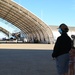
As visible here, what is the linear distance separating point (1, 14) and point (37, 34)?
11616 mm

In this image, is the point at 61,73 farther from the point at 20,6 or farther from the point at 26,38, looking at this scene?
the point at 26,38

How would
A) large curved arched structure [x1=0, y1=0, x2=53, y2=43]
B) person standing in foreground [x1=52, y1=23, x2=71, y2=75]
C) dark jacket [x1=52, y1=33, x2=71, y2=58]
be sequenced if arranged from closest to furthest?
1. person standing in foreground [x1=52, y1=23, x2=71, y2=75]
2. dark jacket [x1=52, y1=33, x2=71, y2=58]
3. large curved arched structure [x1=0, y1=0, x2=53, y2=43]

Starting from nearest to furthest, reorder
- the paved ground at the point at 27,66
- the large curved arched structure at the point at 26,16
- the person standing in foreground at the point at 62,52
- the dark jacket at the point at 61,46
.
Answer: the person standing in foreground at the point at 62,52 < the dark jacket at the point at 61,46 < the paved ground at the point at 27,66 < the large curved arched structure at the point at 26,16

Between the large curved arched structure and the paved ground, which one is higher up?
the large curved arched structure

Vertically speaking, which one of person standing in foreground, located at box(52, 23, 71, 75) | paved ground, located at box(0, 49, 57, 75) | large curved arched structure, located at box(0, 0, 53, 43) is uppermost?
large curved arched structure, located at box(0, 0, 53, 43)

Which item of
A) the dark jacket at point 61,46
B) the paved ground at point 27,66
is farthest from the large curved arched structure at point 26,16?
the dark jacket at point 61,46

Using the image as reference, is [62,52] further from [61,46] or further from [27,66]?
Result: [27,66]

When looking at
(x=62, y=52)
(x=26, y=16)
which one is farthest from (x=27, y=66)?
(x=26, y=16)

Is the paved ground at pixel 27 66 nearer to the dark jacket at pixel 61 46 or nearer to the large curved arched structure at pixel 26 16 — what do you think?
the dark jacket at pixel 61 46

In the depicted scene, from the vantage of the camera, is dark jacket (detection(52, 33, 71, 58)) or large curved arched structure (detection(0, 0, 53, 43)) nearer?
dark jacket (detection(52, 33, 71, 58))

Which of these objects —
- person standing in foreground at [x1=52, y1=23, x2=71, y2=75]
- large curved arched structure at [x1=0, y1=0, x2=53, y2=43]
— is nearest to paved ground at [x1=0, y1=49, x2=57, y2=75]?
person standing in foreground at [x1=52, y1=23, x2=71, y2=75]

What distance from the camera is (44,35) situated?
71250 millimetres

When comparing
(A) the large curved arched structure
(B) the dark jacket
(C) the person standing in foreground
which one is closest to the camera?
(C) the person standing in foreground

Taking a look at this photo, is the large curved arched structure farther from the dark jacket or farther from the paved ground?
the dark jacket
